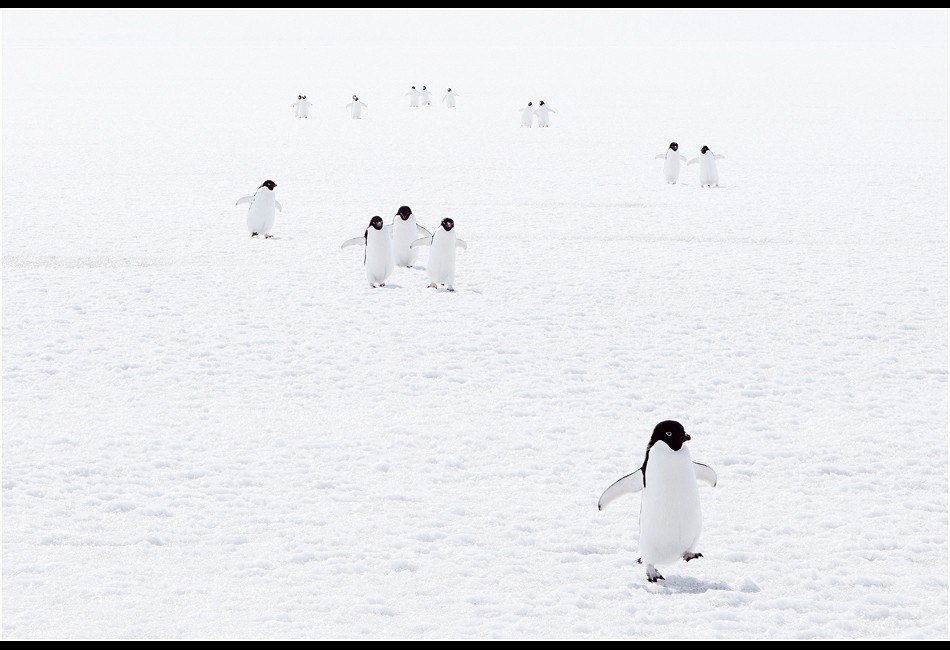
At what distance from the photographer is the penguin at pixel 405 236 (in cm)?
1101

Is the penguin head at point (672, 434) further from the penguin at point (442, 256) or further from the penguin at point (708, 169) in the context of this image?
the penguin at point (708, 169)

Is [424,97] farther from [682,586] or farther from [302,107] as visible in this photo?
[682,586]

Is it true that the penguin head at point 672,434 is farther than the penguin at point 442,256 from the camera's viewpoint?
No

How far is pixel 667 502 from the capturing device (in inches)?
178

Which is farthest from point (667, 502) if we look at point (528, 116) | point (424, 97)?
point (424, 97)

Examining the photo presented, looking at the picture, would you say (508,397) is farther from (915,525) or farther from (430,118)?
(430,118)

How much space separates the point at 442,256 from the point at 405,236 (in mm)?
1011

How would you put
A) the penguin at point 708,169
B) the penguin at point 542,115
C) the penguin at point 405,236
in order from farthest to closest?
the penguin at point 542,115 → the penguin at point 708,169 → the penguin at point 405,236

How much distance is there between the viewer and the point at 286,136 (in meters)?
A: 26.1

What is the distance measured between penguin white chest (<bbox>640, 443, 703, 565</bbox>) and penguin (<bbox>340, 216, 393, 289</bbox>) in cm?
599

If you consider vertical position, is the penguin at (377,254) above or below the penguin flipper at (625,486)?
above

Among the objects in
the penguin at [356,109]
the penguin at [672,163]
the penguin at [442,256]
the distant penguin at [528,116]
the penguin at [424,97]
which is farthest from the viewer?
the penguin at [424,97]

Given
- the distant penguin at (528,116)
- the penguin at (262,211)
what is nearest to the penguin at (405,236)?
the penguin at (262,211)

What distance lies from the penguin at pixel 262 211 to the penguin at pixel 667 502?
28.4ft
